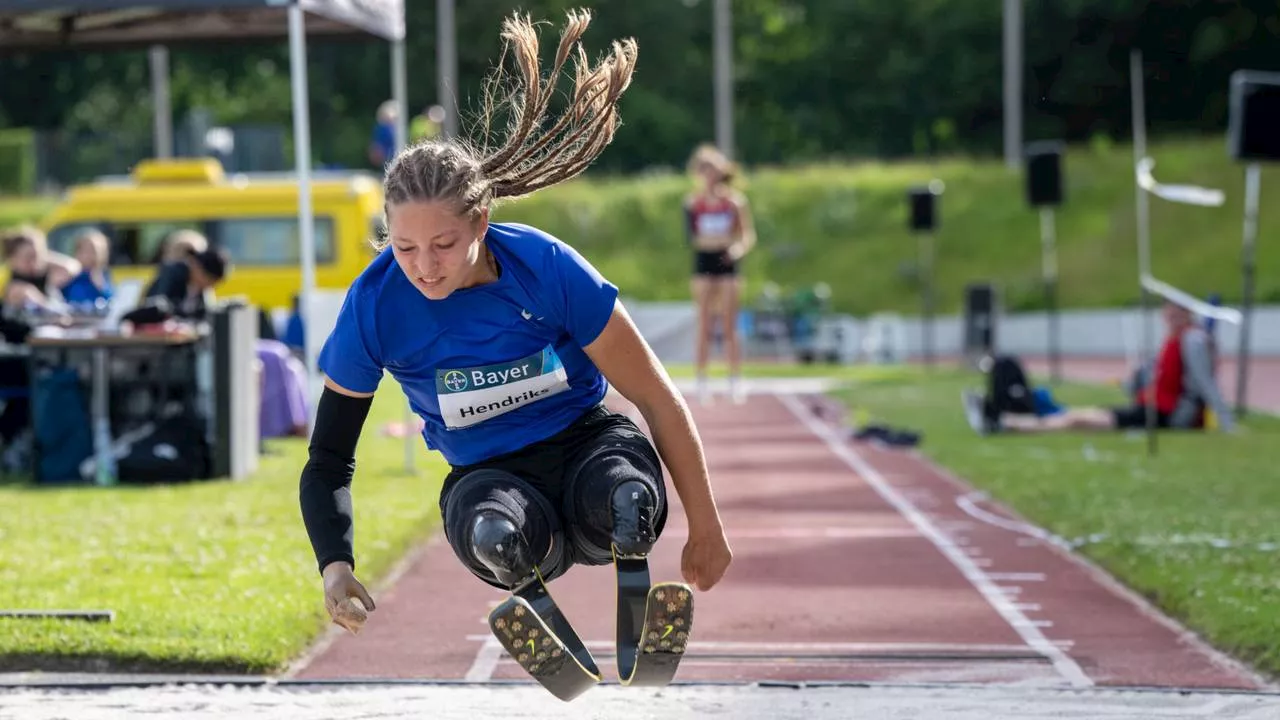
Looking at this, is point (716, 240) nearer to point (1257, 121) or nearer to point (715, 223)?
point (715, 223)

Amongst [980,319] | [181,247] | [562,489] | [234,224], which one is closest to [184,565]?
[562,489]

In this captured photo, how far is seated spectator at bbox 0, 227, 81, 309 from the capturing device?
42.3ft

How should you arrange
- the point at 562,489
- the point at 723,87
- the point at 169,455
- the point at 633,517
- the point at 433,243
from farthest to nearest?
1. the point at 723,87
2. the point at 169,455
3. the point at 562,489
4. the point at 633,517
5. the point at 433,243

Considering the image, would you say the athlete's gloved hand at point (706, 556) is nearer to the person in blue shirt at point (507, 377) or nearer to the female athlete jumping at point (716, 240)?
the person in blue shirt at point (507, 377)

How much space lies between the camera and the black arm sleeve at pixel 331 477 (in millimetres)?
4473

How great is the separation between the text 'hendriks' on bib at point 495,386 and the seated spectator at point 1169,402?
10575mm

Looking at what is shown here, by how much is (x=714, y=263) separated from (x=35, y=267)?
6106 millimetres

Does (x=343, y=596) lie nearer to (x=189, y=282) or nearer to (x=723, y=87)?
(x=189, y=282)

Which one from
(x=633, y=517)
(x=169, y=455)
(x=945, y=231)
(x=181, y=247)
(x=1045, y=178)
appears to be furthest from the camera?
(x=945, y=231)

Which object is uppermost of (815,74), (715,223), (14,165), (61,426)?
(815,74)

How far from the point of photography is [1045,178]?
22312 mm

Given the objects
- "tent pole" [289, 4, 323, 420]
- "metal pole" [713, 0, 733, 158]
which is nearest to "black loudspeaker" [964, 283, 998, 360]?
"metal pole" [713, 0, 733, 158]

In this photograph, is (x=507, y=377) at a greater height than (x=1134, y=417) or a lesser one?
greater

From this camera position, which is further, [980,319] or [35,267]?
[980,319]
